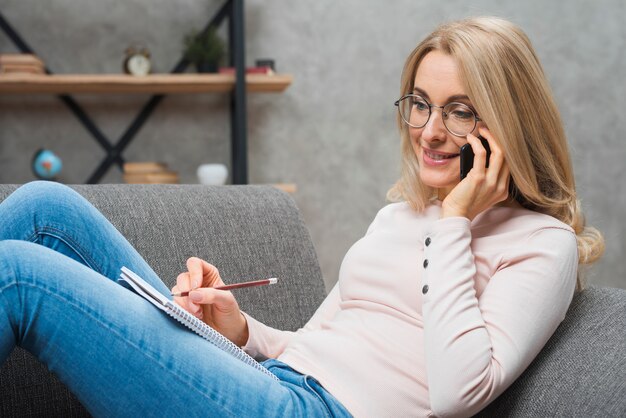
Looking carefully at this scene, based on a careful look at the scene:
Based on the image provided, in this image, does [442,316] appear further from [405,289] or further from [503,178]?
[503,178]

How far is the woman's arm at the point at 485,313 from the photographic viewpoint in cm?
107

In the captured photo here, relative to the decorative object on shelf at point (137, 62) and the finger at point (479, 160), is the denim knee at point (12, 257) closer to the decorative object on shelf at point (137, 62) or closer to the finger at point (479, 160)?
the finger at point (479, 160)

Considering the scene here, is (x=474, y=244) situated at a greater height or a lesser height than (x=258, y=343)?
greater

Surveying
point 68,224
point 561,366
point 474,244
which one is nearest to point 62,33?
point 68,224

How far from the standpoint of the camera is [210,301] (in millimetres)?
1193

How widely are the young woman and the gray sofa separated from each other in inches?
2.3

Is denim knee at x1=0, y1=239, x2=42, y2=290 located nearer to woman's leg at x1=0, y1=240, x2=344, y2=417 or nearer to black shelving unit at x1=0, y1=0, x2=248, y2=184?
woman's leg at x1=0, y1=240, x2=344, y2=417

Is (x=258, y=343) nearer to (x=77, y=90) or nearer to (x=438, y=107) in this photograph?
(x=438, y=107)

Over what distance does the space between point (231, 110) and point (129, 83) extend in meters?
0.51

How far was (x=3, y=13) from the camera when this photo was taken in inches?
131

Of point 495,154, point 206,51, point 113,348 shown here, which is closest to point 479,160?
point 495,154

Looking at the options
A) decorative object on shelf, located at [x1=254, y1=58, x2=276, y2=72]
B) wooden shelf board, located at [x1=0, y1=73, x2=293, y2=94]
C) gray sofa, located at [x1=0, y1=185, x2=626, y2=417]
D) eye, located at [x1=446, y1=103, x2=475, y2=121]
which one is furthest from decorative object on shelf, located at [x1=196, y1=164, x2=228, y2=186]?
eye, located at [x1=446, y1=103, x2=475, y2=121]

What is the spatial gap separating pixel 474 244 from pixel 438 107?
23 centimetres

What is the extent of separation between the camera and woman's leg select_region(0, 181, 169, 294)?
1.18 meters
